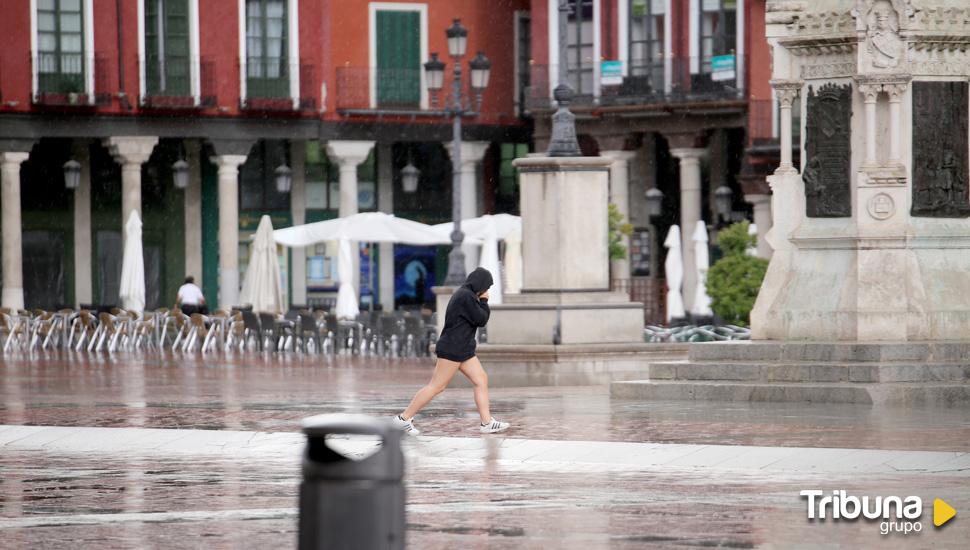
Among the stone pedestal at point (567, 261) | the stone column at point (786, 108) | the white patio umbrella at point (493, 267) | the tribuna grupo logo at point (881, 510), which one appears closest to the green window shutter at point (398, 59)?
the white patio umbrella at point (493, 267)

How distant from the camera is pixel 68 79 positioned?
159 feet

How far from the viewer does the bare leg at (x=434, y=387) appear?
1619 cm

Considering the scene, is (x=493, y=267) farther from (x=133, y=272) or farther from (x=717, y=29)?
(x=717, y=29)

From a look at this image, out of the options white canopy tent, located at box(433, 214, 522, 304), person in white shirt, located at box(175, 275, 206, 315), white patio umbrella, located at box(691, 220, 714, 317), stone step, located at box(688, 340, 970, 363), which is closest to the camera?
stone step, located at box(688, 340, 970, 363)

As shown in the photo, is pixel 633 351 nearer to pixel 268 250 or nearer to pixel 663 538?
pixel 663 538

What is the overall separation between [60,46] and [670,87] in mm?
13948

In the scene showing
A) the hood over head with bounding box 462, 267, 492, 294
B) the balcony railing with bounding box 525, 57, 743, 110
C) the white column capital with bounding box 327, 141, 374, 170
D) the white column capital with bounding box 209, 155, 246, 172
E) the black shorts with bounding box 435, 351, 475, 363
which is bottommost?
the black shorts with bounding box 435, 351, 475, 363

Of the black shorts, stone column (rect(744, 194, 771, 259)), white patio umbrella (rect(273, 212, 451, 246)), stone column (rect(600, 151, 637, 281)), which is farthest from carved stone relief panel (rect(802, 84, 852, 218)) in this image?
stone column (rect(600, 151, 637, 281))

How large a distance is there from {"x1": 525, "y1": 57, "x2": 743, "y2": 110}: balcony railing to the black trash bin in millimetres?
41248

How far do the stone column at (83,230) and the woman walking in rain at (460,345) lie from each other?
35.6 m

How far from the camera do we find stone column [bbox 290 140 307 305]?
52000mm

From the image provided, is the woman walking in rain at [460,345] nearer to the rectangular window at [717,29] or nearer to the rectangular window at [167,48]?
the rectangular window at [717,29]

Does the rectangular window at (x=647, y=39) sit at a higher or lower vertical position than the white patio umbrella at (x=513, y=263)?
higher

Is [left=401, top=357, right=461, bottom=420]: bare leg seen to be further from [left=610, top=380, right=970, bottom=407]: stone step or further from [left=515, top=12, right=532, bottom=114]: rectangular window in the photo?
[left=515, top=12, right=532, bottom=114]: rectangular window
